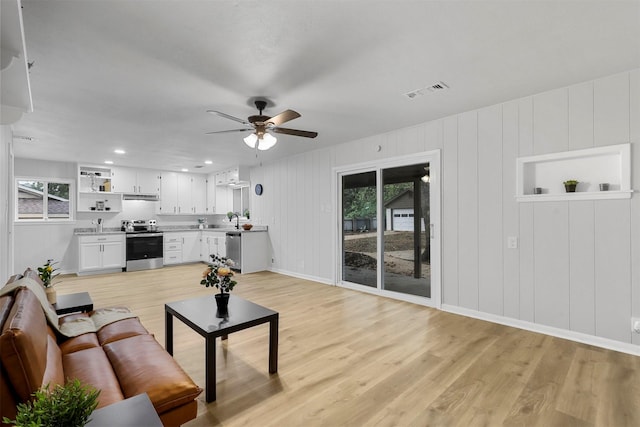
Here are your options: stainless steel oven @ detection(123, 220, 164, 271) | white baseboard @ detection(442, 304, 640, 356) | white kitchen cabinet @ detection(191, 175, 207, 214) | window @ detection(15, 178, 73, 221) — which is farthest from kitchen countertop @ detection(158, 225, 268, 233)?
white baseboard @ detection(442, 304, 640, 356)

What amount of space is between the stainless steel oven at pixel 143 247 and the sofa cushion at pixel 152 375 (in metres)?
5.80

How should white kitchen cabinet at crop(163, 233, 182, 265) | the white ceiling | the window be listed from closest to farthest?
the white ceiling < the window < white kitchen cabinet at crop(163, 233, 182, 265)

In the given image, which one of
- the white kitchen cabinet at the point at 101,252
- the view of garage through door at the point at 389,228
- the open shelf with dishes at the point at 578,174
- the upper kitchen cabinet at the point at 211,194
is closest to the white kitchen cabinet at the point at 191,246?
the upper kitchen cabinet at the point at 211,194

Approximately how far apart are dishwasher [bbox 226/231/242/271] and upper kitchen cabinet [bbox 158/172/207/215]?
2.22 meters

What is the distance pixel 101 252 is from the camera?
6.65 metres

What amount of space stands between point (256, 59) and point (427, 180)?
2.84 metres

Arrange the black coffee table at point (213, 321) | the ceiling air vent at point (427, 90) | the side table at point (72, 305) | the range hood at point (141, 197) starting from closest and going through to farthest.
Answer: the black coffee table at point (213, 321)
the side table at point (72, 305)
the ceiling air vent at point (427, 90)
the range hood at point (141, 197)

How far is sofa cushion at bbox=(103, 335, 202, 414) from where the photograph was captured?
58.0 inches

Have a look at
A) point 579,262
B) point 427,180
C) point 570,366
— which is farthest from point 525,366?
point 427,180

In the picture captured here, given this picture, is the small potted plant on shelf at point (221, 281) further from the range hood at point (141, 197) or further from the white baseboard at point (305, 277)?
the range hood at point (141, 197)

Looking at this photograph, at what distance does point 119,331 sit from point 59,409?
5.19 feet

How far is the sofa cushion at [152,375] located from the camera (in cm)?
147

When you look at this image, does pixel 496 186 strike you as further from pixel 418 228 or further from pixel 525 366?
pixel 525 366

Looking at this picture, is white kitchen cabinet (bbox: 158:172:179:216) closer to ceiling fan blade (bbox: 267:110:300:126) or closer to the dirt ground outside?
the dirt ground outside
